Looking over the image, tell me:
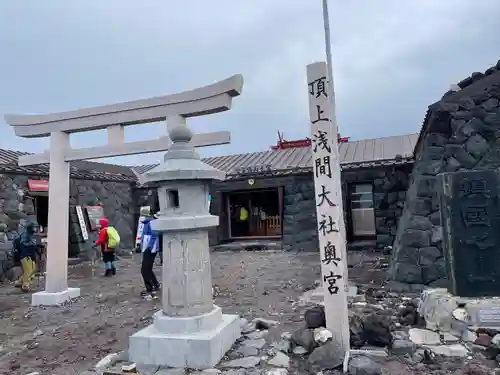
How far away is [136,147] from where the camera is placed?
772cm

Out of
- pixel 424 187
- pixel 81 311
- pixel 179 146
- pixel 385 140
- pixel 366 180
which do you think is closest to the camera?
pixel 179 146

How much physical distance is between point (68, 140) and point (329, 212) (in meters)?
6.31

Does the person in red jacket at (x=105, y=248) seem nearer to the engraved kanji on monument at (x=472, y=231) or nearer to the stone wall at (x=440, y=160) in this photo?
the stone wall at (x=440, y=160)

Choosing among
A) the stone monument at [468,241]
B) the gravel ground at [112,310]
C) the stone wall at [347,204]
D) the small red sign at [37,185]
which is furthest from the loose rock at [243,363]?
the small red sign at [37,185]

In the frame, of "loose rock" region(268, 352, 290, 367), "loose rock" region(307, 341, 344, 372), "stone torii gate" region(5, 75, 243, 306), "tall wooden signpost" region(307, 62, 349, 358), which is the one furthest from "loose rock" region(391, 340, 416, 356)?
"stone torii gate" region(5, 75, 243, 306)

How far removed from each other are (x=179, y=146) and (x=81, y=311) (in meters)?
4.16

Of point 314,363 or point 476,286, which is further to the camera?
point 476,286

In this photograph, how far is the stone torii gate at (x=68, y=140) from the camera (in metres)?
7.31

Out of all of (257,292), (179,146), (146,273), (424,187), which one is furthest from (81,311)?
(424,187)

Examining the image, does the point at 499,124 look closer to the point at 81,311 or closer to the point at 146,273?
the point at 146,273

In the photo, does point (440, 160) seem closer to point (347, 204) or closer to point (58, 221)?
point (347, 204)

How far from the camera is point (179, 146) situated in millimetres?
4848

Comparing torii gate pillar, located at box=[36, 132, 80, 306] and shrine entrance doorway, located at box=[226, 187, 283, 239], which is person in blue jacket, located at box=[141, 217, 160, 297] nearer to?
torii gate pillar, located at box=[36, 132, 80, 306]

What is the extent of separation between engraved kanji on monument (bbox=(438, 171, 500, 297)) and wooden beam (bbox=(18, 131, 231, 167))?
3771mm
